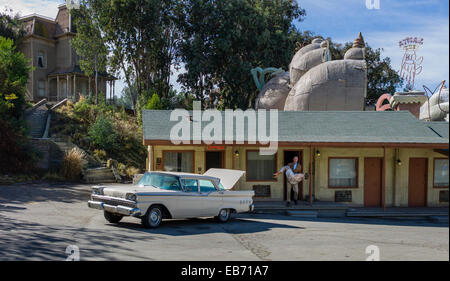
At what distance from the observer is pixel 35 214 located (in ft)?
36.8

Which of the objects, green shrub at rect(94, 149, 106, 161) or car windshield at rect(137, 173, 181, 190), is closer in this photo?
car windshield at rect(137, 173, 181, 190)

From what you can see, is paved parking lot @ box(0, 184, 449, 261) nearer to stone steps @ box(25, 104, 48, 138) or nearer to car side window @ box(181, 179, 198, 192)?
car side window @ box(181, 179, 198, 192)

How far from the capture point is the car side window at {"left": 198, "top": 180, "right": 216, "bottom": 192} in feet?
36.4

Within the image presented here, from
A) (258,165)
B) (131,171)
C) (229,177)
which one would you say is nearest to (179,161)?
(229,177)

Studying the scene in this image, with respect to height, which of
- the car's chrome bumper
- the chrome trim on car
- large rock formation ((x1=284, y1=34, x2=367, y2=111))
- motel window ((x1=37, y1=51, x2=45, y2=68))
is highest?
motel window ((x1=37, y1=51, x2=45, y2=68))

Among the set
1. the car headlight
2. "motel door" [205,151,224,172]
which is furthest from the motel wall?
the car headlight

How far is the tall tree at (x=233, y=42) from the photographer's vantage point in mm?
32875

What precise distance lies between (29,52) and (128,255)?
35474 millimetres

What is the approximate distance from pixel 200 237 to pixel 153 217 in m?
1.51

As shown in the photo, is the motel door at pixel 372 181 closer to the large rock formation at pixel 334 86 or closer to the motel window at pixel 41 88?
the large rock formation at pixel 334 86

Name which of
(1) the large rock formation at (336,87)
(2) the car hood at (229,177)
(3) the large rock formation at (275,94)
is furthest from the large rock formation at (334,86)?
(2) the car hood at (229,177)

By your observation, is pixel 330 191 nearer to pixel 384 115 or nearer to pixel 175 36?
pixel 384 115

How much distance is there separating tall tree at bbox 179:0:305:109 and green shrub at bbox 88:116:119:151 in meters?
10.3
